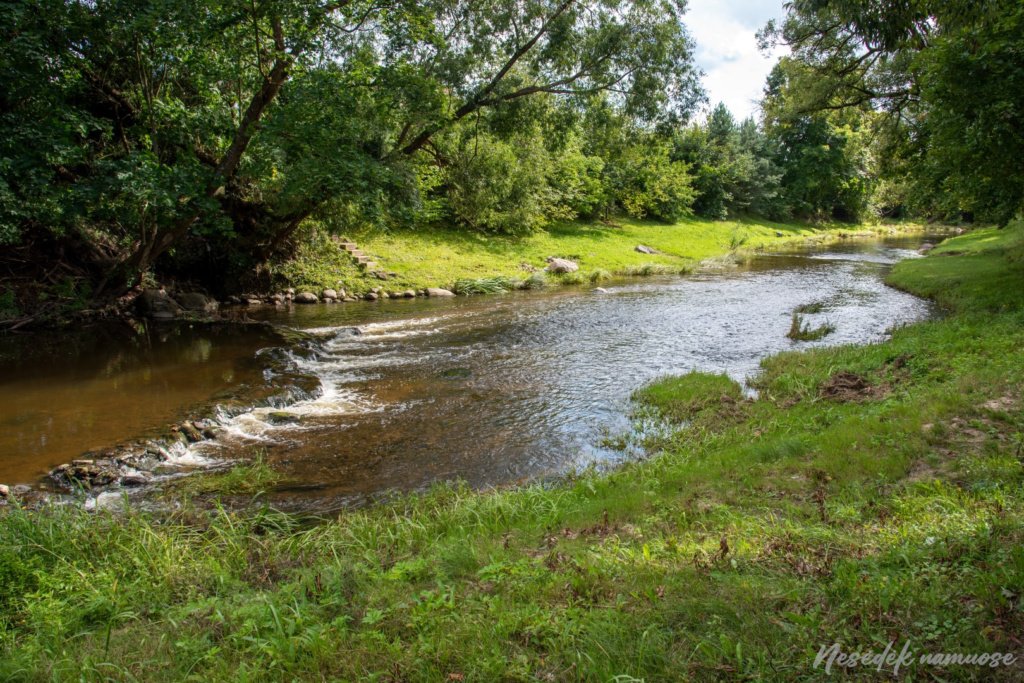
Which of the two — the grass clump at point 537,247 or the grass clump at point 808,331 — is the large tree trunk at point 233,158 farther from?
the grass clump at point 808,331

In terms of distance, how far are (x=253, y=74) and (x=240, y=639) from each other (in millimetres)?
17639

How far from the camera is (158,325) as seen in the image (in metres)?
16.2

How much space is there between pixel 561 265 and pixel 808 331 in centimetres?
1457

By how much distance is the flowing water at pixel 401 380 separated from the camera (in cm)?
816

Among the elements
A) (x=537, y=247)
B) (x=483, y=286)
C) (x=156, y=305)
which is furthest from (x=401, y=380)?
(x=537, y=247)

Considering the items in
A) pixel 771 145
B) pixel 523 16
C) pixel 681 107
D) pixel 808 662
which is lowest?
pixel 808 662

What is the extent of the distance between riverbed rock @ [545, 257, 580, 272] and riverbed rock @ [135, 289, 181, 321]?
16126 mm

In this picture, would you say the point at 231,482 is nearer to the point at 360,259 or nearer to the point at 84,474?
the point at 84,474

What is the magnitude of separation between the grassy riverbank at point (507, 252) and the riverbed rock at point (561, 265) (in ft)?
1.51

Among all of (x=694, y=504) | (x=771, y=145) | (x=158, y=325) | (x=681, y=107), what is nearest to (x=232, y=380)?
(x=158, y=325)

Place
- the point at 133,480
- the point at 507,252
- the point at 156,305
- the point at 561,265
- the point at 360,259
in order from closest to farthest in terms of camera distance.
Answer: the point at 133,480, the point at 156,305, the point at 360,259, the point at 561,265, the point at 507,252

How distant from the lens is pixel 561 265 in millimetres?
28141

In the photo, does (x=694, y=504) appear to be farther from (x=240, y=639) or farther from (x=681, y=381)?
(x=681, y=381)

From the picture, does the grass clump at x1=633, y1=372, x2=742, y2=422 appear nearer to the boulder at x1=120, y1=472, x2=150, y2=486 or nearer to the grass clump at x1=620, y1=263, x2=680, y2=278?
the boulder at x1=120, y1=472, x2=150, y2=486
